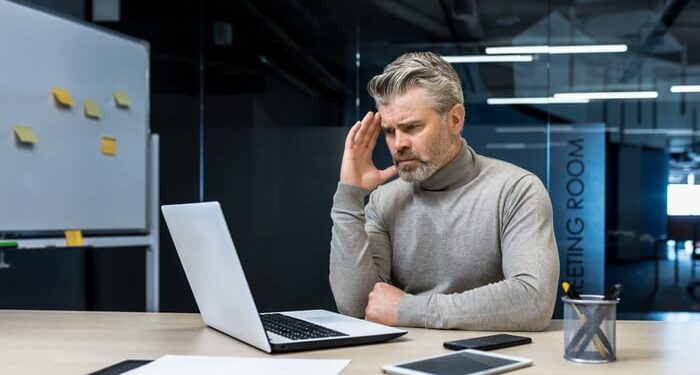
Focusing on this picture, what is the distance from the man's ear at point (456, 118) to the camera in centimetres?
174

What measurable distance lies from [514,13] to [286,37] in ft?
4.75

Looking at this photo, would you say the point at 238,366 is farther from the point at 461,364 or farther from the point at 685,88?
the point at 685,88

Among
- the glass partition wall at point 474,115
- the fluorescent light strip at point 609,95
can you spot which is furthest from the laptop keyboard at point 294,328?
the fluorescent light strip at point 609,95

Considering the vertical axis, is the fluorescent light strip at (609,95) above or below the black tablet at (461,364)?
above

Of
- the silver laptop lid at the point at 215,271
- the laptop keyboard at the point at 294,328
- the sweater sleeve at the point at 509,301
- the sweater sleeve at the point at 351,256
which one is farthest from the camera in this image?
the sweater sleeve at the point at 351,256

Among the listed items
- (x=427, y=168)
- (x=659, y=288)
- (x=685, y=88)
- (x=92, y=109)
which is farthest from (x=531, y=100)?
(x=427, y=168)

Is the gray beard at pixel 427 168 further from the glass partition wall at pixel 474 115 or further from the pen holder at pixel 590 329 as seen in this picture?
the glass partition wall at pixel 474 115

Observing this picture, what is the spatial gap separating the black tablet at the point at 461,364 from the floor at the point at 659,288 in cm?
349

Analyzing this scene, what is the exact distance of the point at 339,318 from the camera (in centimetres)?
144

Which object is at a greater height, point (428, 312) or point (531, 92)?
point (531, 92)

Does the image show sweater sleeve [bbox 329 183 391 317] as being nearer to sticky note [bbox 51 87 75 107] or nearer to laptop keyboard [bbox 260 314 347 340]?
laptop keyboard [bbox 260 314 347 340]

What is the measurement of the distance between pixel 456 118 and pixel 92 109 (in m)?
1.84

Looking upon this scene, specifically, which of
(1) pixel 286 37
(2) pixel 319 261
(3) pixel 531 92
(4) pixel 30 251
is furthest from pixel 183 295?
(3) pixel 531 92

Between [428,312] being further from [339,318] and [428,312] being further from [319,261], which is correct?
[319,261]
